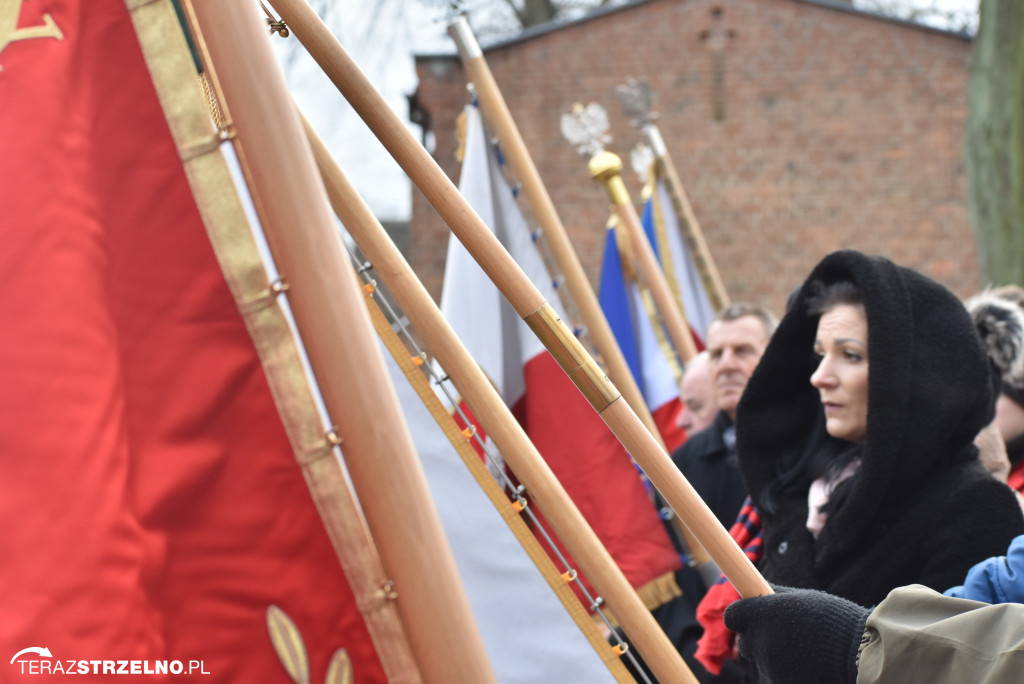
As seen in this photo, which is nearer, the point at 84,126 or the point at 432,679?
the point at 432,679

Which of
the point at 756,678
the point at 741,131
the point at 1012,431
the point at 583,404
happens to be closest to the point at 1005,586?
the point at 756,678

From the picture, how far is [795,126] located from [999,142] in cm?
641

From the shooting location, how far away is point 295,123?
3.84 ft

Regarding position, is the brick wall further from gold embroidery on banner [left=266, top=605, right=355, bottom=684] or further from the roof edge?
gold embroidery on banner [left=266, top=605, right=355, bottom=684]

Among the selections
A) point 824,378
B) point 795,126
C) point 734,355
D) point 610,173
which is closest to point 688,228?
point 610,173

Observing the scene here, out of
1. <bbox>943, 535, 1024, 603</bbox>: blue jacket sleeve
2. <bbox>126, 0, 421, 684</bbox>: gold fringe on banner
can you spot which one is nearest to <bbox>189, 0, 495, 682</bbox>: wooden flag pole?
<bbox>126, 0, 421, 684</bbox>: gold fringe on banner

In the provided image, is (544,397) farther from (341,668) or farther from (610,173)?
(341,668)

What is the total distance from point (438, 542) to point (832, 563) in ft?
3.81

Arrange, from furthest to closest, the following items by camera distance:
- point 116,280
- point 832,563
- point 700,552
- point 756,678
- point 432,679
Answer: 1. point 700,552
2. point 756,678
3. point 832,563
4. point 116,280
5. point 432,679

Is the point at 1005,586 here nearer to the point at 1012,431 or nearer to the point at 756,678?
the point at 756,678

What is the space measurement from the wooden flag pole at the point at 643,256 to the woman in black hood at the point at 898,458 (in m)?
2.82

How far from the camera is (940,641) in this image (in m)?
1.40

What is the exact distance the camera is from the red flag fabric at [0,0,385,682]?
3.87ft

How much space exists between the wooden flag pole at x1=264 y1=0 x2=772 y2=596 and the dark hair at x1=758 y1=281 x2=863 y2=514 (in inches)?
18.7
